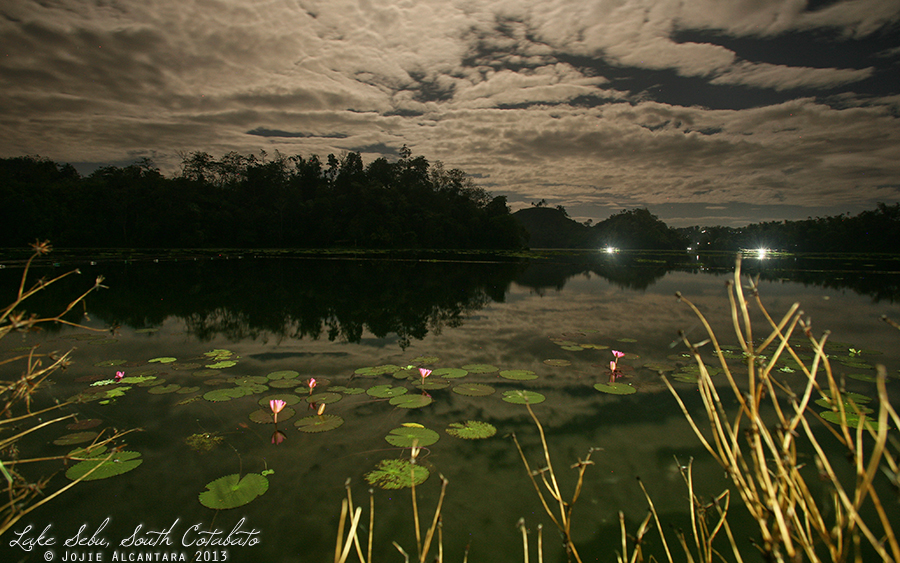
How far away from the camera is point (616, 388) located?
16.7ft

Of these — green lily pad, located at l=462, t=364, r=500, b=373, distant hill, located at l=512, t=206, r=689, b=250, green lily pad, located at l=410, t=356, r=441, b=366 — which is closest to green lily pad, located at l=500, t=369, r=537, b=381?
green lily pad, located at l=462, t=364, r=500, b=373

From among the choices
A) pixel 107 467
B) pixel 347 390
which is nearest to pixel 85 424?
pixel 107 467

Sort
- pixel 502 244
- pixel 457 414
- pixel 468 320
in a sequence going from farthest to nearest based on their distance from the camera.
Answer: pixel 502 244 < pixel 468 320 < pixel 457 414

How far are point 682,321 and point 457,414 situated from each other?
7050 millimetres

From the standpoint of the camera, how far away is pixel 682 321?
927 cm

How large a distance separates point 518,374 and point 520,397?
77cm

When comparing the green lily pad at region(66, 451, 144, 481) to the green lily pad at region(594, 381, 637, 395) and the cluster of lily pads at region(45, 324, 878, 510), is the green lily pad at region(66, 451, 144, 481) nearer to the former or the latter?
the cluster of lily pads at region(45, 324, 878, 510)

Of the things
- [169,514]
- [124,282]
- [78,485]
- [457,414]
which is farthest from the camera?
[124,282]

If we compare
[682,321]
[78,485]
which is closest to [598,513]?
[78,485]

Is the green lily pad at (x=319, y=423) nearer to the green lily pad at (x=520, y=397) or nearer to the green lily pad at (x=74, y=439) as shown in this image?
the green lily pad at (x=74, y=439)

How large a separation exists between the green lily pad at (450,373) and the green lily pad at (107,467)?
Result: 3075 millimetres

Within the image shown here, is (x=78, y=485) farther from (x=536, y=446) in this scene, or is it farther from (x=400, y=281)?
(x=400, y=281)

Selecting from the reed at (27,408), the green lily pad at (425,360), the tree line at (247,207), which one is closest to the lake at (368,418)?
the green lily pad at (425,360)

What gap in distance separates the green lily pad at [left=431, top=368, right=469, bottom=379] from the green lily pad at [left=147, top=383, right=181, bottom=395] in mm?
2935
